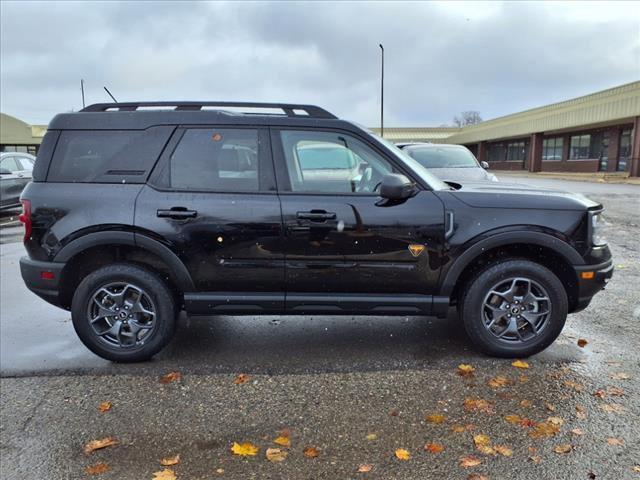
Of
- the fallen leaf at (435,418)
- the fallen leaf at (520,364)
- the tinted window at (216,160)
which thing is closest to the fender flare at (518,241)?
the fallen leaf at (520,364)

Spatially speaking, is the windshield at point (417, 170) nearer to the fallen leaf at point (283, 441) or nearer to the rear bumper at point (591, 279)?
the rear bumper at point (591, 279)

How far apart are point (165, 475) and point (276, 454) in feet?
1.96

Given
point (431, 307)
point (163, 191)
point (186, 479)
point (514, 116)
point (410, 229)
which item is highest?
point (514, 116)

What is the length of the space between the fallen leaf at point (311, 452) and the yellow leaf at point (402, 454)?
45 cm

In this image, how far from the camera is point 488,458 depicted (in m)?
2.66

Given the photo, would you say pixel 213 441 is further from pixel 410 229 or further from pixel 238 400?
pixel 410 229

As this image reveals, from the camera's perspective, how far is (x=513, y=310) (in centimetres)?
389

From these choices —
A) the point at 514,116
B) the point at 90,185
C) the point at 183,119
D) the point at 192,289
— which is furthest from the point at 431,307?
the point at 514,116

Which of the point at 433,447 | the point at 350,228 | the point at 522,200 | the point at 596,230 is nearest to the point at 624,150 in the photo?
the point at 596,230

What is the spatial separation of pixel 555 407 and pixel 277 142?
2.75 m

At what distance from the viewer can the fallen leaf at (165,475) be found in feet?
8.36

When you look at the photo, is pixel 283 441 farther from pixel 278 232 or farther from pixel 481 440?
pixel 278 232

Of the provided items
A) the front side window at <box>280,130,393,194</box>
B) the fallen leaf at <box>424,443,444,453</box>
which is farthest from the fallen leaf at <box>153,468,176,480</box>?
the front side window at <box>280,130,393,194</box>

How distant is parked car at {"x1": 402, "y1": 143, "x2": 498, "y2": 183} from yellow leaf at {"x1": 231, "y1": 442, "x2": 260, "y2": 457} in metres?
7.77
